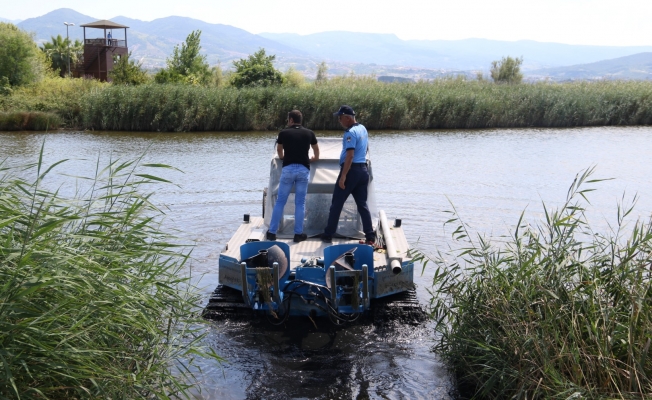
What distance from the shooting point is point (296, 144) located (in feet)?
29.2

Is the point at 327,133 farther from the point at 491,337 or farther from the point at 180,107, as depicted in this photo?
the point at 491,337

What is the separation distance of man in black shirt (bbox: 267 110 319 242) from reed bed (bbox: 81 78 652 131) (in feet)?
71.2

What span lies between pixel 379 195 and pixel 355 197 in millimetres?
7703

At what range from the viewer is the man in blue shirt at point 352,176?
8695 millimetres

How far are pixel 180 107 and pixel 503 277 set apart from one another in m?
25.7

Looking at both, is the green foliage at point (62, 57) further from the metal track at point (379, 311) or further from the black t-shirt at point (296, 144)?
the metal track at point (379, 311)

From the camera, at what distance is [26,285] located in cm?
414

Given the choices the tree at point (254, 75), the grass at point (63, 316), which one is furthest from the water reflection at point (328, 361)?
the tree at point (254, 75)

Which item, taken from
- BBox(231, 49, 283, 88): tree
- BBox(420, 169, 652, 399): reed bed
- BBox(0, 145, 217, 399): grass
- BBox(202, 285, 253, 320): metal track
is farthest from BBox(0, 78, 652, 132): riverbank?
BBox(0, 145, 217, 399): grass

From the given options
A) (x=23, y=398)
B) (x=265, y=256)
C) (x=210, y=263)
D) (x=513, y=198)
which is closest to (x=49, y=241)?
(x=23, y=398)

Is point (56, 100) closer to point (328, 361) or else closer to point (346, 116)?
point (346, 116)

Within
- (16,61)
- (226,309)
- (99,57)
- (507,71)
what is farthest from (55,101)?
(507,71)

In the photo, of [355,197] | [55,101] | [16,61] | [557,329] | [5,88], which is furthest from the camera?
[16,61]

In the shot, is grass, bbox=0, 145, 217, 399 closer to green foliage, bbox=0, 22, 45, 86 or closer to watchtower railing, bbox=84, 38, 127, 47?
green foliage, bbox=0, 22, 45, 86
